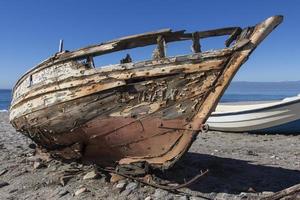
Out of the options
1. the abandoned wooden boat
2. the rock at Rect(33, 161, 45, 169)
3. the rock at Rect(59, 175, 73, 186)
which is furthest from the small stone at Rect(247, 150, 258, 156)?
the rock at Rect(33, 161, 45, 169)

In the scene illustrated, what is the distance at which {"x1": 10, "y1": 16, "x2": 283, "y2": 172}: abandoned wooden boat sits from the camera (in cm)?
513

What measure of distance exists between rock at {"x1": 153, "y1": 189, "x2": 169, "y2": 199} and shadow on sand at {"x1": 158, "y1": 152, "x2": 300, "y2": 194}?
430 millimetres

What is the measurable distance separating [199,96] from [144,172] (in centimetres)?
136

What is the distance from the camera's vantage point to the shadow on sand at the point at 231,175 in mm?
5695

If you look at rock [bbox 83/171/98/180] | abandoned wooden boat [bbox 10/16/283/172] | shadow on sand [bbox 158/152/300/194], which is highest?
abandoned wooden boat [bbox 10/16/283/172]

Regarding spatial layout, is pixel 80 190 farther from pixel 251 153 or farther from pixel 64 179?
pixel 251 153


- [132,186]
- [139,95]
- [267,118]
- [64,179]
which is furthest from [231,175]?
[267,118]

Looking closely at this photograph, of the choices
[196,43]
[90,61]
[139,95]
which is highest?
[196,43]

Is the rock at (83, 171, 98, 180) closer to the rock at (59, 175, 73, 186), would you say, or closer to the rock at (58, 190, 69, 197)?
the rock at (59, 175, 73, 186)

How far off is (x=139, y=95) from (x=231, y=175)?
2.17m

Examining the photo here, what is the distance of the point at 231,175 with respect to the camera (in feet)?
21.0

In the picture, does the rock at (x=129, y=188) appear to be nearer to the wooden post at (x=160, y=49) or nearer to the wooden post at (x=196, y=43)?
the wooden post at (x=160, y=49)

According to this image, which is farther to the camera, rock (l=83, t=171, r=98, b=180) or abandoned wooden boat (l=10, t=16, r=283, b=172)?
rock (l=83, t=171, r=98, b=180)

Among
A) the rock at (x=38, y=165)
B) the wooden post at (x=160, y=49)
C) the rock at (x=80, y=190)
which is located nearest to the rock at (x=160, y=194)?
the rock at (x=80, y=190)
